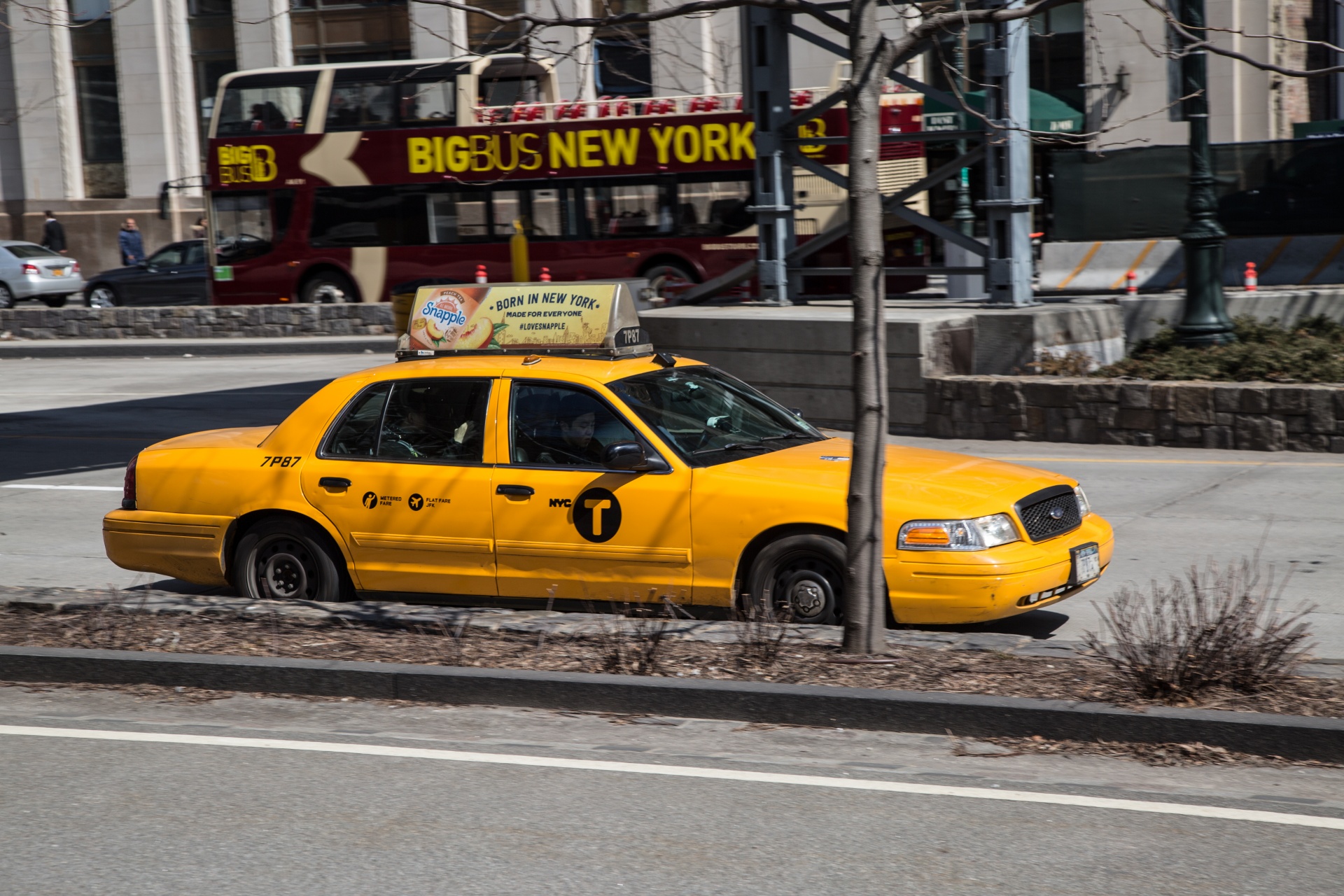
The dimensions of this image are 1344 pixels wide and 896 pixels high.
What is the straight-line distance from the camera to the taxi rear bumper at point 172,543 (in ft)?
25.9

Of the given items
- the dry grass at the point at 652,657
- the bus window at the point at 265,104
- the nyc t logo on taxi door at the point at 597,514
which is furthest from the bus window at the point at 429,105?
the nyc t logo on taxi door at the point at 597,514

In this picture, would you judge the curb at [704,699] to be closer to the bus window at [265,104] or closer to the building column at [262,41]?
the bus window at [265,104]

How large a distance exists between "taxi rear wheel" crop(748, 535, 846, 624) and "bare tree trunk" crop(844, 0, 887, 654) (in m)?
0.59

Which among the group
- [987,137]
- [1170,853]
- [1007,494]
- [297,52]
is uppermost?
[297,52]

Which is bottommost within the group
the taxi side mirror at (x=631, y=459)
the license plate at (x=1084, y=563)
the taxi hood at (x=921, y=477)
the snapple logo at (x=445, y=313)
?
the license plate at (x=1084, y=563)

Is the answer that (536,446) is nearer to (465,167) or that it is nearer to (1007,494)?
(1007,494)

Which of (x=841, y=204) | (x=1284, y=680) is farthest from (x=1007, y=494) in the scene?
(x=841, y=204)

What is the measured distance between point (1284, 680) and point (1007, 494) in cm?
159

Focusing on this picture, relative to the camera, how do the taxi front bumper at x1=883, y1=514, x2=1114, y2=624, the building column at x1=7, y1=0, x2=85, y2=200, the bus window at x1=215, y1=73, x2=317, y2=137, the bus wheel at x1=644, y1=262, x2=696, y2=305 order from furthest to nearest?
the building column at x1=7, y1=0, x2=85, y2=200, the bus window at x1=215, y1=73, x2=317, y2=137, the bus wheel at x1=644, y1=262, x2=696, y2=305, the taxi front bumper at x1=883, y1=514, x2=1114, y2=624

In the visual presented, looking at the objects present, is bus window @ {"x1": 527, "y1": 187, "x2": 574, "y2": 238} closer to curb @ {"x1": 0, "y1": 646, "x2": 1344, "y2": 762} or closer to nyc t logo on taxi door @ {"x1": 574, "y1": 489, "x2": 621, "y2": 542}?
nyc t logo on taxi door @ {"x1": 574, "y1": 489, "x2": 621, "y2": 542}

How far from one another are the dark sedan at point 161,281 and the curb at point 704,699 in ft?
86.4

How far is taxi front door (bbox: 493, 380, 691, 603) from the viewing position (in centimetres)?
705

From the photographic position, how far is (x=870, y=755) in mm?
5410

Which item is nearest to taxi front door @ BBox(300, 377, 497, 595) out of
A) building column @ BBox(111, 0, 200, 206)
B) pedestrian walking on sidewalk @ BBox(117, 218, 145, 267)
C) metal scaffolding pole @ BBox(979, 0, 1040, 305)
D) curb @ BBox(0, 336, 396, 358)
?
metal scaffolding pole @ BBox(979, 0, 1040, 305)
